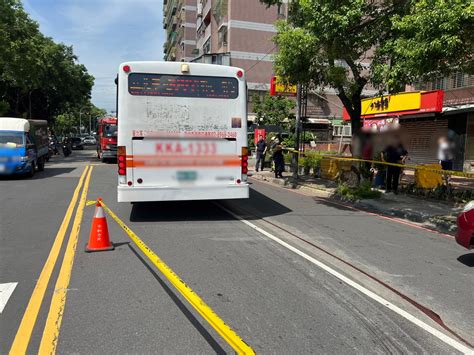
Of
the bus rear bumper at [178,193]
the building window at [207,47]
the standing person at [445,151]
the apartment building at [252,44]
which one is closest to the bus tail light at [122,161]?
the bus rear bumper at [178,193]

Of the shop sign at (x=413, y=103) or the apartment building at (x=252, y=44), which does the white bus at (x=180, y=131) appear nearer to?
the shop sign at (x=413, y=103)

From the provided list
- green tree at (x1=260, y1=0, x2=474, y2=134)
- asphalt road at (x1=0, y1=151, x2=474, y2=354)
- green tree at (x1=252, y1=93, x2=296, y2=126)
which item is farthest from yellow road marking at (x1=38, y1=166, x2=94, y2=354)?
green tree at (x1=252, y1=93, x2=296, y2=126)

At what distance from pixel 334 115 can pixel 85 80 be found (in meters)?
28.9

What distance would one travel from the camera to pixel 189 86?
343 inches

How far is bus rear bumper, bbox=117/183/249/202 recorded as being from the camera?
8508mm

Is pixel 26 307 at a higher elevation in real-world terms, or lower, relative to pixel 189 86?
lower

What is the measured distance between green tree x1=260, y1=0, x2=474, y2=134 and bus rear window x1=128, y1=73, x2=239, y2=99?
2838 mm

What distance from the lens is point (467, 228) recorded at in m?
A: 6.23

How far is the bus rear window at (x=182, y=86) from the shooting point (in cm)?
848

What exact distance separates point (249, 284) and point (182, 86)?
4.88 m

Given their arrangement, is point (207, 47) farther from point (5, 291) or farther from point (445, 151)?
point (5, 291)

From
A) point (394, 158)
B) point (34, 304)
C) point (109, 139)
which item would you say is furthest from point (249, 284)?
point (109, 139)

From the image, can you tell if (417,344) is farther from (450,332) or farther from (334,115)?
(334,115)

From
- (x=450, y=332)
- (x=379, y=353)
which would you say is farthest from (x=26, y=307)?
(x=450, y=332)
